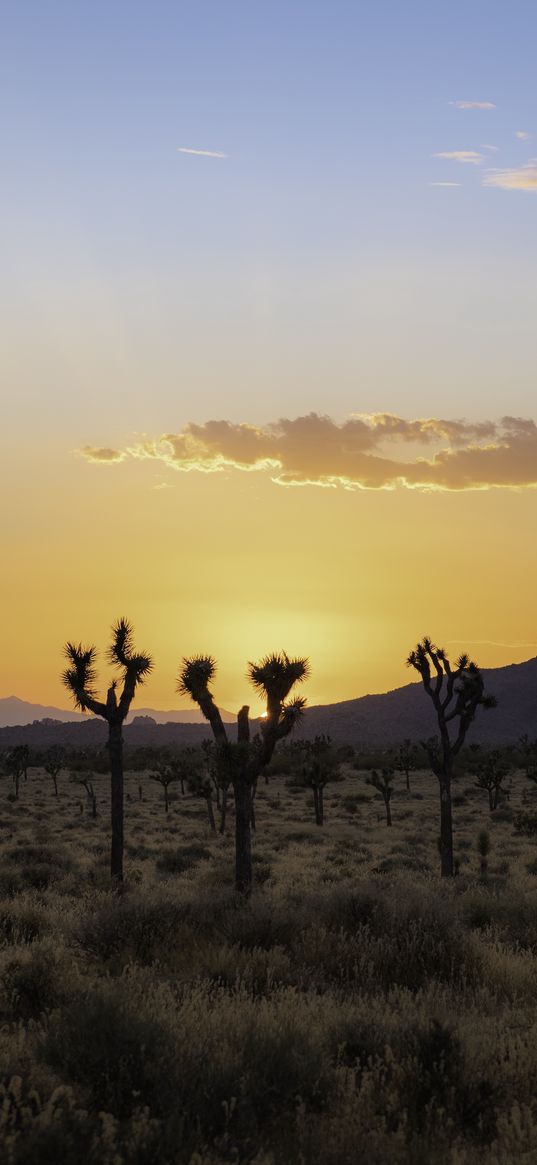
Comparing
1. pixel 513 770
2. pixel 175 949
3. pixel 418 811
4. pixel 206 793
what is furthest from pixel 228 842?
pixel 513 770

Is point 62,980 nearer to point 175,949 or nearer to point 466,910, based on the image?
point 175,949

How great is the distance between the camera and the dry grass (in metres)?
5.75

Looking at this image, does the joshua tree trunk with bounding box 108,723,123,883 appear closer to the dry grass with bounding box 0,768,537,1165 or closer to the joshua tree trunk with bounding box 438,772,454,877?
the dry grass with bounding box 0,768,537,1165

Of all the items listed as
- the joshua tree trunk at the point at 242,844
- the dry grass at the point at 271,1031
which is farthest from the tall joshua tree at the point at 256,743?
the dry grass at the point at 271,1031

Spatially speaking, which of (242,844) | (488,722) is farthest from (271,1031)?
(488,722)

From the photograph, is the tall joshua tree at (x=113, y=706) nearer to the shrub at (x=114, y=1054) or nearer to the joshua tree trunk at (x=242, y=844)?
the joshua tree trunk at (x=242, y=844)

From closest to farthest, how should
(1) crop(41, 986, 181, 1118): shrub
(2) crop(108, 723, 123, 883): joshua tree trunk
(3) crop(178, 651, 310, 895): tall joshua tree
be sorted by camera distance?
(1) crop(41, 986, 181, 1118): shrub, (3) crop(178, 651, 310, 895): tall joshua tree, (2) crop(108, 723, 123, 883): joshua tree trunk

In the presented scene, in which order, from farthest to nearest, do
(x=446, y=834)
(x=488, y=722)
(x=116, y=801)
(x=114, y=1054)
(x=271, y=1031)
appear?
(x=488, y=722), (x=446, y=834), (x=116, y=801), (x=271, y=1031), (x=114, y=1054)

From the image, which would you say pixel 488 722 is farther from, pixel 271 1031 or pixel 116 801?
pixel 271 1031

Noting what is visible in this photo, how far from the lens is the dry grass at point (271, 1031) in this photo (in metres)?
5.75

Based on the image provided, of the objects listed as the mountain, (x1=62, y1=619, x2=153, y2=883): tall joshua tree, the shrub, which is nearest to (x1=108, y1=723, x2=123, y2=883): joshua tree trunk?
(x1=62, y1=619, x2=153, y2=883): tall joshua tree

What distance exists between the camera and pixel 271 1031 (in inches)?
286

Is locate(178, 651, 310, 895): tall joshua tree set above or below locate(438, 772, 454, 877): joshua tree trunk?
above

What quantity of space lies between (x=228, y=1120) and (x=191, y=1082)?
0.56 meters
